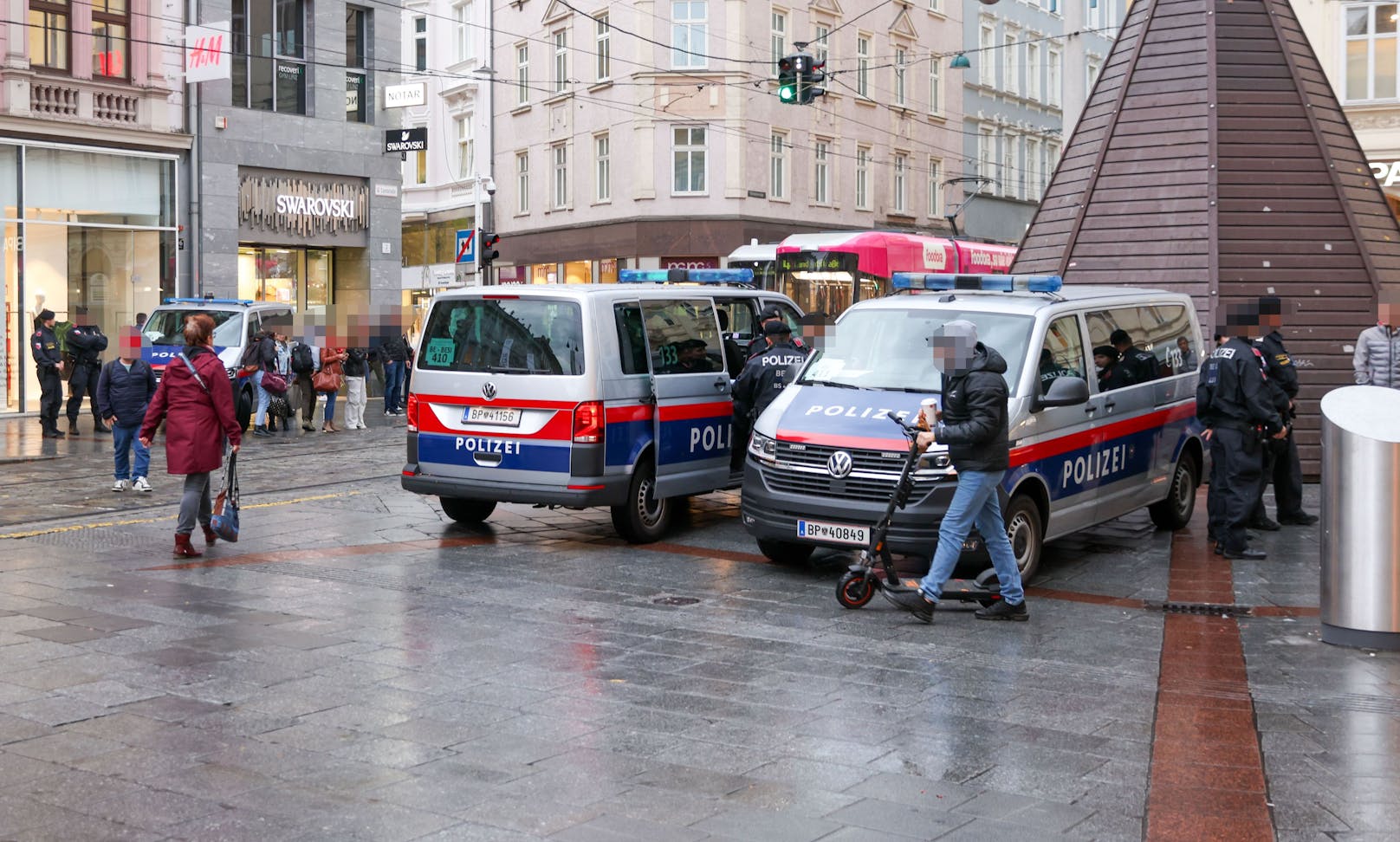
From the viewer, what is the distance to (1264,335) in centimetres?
1164

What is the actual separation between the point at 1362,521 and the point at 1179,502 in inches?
191

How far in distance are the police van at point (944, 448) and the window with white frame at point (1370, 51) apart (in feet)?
58.5

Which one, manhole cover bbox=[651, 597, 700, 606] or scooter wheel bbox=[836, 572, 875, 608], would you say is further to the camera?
manhole cover bbox=[651, 597, 700, 606]

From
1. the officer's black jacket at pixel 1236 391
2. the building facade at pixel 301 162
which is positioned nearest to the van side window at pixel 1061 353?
the officer's black jacket at pixel 1236 391

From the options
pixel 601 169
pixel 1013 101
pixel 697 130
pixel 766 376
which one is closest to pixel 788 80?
pixel 766 376

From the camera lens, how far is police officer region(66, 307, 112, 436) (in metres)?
22.0

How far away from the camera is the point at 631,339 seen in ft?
37.4

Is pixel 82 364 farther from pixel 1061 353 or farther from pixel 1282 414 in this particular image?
pixel 1282 414

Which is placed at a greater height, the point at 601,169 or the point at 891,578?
the point at 601,169

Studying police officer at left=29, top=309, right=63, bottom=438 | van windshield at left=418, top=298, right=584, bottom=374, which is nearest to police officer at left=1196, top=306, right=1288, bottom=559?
van windshield at left=418, top=298, right=584, bottom=374

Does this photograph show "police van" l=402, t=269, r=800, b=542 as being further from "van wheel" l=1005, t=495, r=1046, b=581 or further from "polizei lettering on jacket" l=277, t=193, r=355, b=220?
"polizei lettering on jacket" l=277, t=193, r=355, b=220

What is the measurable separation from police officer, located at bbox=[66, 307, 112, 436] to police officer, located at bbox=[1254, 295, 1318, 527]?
1618 cm

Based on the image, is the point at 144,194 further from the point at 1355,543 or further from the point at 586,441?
the point at 1355,543

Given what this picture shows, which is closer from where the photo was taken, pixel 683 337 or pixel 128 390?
Answer: pixel 683 337
